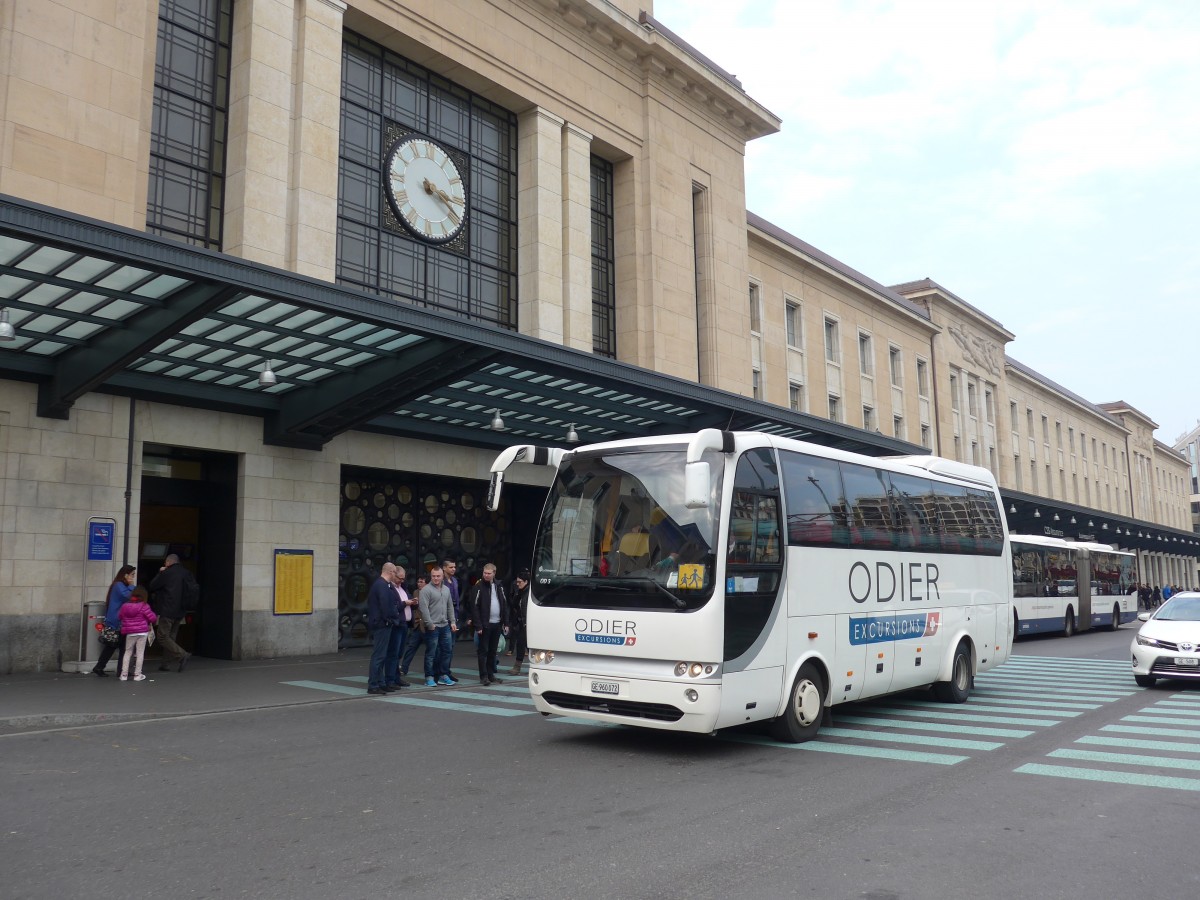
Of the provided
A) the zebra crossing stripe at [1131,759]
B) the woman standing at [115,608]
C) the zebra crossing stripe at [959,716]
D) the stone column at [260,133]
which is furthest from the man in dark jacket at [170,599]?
Result: the zebra crossing stripe at [1131,759]

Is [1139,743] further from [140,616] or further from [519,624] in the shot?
[140,616]

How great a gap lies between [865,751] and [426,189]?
17145mm

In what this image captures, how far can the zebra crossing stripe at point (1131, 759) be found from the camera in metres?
8.59

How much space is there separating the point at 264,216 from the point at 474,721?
11.6m

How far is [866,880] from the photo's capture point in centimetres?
520

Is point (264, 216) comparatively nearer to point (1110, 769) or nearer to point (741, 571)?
point (741, 571)

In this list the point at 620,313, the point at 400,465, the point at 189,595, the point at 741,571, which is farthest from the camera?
Result: the point at 620,313

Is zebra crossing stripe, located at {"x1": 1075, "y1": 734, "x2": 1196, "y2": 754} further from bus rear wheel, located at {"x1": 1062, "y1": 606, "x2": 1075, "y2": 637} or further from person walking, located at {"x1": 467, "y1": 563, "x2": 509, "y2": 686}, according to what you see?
bus rear wheel, located at {"x1": 1062, "y1": 606, "x2": 1075, "y2": 637}

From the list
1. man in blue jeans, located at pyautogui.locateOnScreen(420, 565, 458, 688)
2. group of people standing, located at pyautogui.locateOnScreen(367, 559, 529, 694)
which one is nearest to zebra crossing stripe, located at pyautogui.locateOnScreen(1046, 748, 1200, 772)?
group of people standing, located at pyautogui.locateOnScreen(367, 559, 529, 694)

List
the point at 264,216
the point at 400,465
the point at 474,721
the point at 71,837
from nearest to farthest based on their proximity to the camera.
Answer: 1. the point at 71,837
2. the point at 474,721
3. the point at 264,216
4. the point at 400,465

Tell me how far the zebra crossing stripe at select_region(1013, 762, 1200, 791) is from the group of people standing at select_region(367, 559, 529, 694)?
822 cm

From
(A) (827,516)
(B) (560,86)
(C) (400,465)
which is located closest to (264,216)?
(C) (400,465)

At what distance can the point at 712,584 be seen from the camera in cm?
885

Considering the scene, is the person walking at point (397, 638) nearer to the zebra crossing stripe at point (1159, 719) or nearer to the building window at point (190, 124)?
the building window at point (190, 124)
